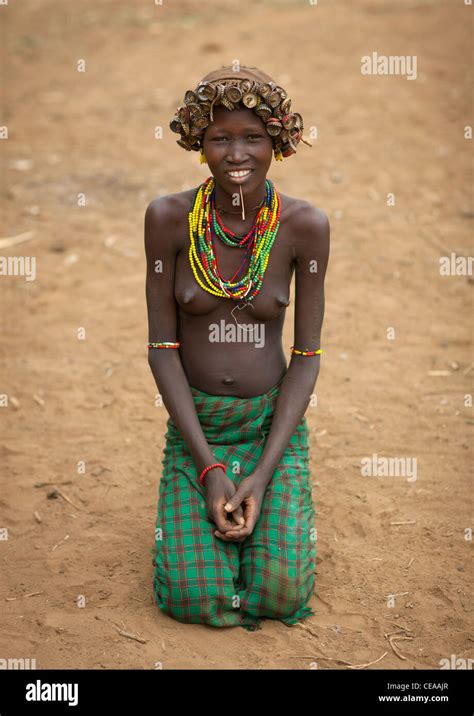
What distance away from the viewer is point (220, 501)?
3.57 meters

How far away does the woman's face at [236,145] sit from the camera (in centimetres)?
346

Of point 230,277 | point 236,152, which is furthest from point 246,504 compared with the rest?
point 236,152

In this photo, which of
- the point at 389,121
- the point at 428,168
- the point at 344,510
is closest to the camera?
the point at 344,510

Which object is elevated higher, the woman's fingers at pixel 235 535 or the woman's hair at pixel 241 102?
the woman's hair at pixel 241 102

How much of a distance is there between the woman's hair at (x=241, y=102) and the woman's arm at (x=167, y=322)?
0.35 meters

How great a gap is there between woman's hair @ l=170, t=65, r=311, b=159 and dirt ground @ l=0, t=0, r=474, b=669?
71.4 inches

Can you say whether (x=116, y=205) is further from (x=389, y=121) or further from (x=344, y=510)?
(x=344, y=510)

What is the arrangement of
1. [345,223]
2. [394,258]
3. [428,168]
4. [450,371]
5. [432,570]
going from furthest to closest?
[428,168], [345,223], [394,258], [450,371], [432,570]

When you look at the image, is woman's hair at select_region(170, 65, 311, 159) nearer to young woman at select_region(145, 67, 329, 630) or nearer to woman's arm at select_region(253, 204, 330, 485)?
young woman at select_region(145, 67, 329, 630)

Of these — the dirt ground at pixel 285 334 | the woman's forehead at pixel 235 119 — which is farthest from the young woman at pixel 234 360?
the dirt ground at pixel 285 334

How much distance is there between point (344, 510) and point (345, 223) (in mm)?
3470

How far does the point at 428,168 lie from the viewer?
8156 millimetres

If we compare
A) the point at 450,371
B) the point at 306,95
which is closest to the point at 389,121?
the point at 306,95

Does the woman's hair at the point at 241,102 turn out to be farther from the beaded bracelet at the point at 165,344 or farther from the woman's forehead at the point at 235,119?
the beaded bracelet at the point at 165,344
